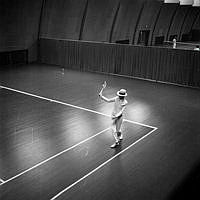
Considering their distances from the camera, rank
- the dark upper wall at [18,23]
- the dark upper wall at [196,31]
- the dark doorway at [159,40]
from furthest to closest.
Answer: the dark upper wall at [196,31] < the dark doorway at [159,40] < the dark upper wall at [18,23]

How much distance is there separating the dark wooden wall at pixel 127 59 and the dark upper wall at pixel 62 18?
1596mm

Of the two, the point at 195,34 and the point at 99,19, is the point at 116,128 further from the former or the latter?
the point at 195,34

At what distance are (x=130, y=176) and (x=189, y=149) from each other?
96.6 inches

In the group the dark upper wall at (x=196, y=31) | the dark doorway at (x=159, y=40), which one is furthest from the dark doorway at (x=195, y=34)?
the dark doorway at (x=159, y=40)

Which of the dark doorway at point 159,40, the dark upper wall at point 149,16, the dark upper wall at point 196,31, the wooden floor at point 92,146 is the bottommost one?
the wooden floor at point 92,146

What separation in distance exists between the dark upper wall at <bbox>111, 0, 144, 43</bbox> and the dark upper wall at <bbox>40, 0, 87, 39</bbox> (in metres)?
4.98

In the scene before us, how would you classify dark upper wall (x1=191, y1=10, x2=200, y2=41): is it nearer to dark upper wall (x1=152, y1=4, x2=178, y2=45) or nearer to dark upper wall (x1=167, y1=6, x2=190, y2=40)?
dark upper wall (x1=167, y1=6, x2=190, y2=40)

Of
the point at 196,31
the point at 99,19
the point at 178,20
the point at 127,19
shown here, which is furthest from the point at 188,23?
the point at 99,19

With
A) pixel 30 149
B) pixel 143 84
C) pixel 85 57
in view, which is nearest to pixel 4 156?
pixel 30 149

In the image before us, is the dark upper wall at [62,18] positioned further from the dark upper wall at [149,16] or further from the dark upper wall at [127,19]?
the dark upper wall at [149,16]

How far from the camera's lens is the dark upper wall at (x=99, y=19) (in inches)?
973

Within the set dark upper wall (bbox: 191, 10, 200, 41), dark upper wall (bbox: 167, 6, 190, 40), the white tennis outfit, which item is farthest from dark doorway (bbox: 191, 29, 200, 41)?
the white tennis outfit

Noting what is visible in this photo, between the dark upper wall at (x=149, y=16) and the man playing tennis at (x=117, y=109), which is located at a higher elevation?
the dark upper wall at (x=149, y=16)

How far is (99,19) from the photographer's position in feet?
85.3
